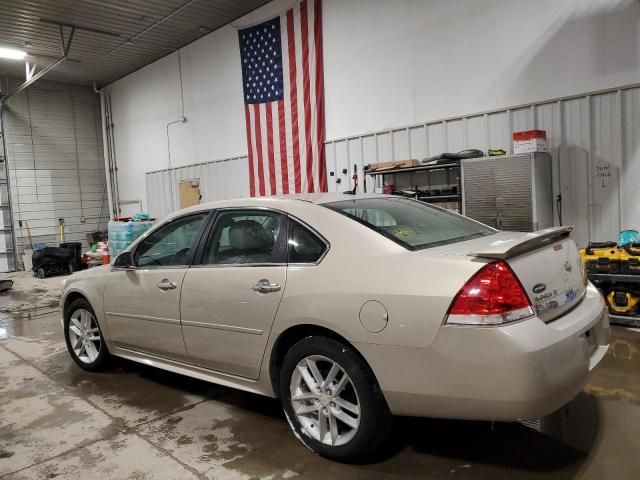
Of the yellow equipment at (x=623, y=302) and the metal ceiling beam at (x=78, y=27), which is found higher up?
the metal ceiling beam at (x=78, y=27)

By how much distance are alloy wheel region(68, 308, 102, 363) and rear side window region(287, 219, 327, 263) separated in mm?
2103

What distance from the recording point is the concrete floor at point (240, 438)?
2.33 metres

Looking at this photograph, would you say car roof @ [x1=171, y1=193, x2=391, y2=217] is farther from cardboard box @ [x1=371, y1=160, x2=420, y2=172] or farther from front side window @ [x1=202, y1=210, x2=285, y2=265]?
cardboard box @ [x1=371, y1=160, x2=420, y2=172]

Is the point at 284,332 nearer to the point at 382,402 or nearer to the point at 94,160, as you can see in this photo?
the point at 382,402

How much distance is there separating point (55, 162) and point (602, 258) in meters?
14.3

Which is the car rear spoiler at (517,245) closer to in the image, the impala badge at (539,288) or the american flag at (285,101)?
the impala badge at (539,288)

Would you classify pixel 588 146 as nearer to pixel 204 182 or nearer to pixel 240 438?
pixel 240 438

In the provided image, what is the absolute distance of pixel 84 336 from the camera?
4.04 metres

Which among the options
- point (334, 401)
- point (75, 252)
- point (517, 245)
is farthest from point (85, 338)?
point (75, 252)

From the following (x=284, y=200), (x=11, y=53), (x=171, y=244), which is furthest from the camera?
(x=11, y=53)

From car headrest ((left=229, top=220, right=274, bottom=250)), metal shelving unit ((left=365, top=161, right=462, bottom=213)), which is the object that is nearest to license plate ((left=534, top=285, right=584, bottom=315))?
car headrest ((left=229, top=220, right=274, bottom=250))

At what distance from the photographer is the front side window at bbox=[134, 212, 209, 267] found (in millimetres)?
→ 3238

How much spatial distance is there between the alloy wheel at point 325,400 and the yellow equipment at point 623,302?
345 cm

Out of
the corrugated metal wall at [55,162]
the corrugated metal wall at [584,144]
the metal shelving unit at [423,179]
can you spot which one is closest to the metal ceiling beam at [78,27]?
the corrugated metal wall at [55,162]
